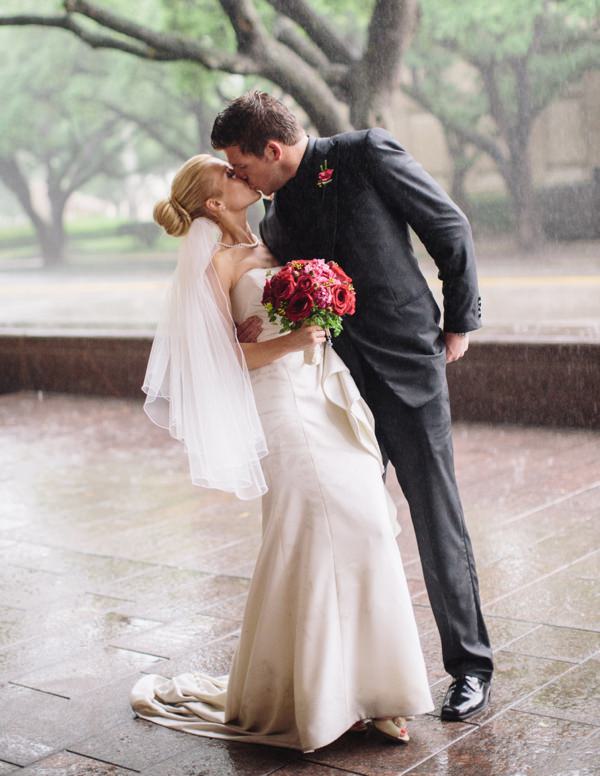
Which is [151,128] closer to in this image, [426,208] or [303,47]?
[303,47]

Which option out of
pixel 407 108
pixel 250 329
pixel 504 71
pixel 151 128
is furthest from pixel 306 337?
pixel 151 128

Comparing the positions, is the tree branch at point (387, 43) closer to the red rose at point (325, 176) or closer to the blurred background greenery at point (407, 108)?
the blurred background greenery at point (407, 108)

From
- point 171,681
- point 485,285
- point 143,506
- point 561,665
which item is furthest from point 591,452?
point 485,285

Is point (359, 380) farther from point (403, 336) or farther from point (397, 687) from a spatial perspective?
point (397, 687)

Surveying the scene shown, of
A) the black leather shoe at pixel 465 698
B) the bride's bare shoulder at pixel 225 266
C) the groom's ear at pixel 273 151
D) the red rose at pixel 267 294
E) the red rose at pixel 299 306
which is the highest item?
the groom's ear at pixel 273 151

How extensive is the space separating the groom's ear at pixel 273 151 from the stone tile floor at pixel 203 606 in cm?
170

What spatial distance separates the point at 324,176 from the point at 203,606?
1.95m

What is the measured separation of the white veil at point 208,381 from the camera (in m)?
3.44

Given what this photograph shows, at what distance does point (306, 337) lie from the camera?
131 inches

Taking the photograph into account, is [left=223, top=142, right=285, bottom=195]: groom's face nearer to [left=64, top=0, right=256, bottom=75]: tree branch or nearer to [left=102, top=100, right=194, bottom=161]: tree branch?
[left=64, top=0, right=256, bottom=75]: tree branch

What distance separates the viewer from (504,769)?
122 inches

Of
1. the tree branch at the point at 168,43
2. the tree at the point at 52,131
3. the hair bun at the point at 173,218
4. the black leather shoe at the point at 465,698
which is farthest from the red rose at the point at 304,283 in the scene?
the tree at the point at 52,131

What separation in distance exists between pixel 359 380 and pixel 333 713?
3.23 feet

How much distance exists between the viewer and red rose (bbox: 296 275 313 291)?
3246mm
